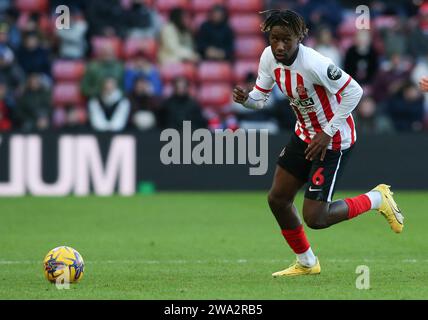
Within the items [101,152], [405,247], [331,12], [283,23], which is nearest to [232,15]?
[331,12]

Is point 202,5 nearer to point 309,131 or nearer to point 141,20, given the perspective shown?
point 141,20

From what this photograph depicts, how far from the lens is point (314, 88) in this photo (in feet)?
27.3

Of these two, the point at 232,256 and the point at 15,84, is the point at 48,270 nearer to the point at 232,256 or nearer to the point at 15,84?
the point at 232,256

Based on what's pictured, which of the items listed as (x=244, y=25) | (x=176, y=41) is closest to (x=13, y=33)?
(x=176, y=41)

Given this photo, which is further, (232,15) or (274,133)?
(232,15)

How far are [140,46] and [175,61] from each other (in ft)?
2.26

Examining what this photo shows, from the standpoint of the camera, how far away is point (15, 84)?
60.1ft

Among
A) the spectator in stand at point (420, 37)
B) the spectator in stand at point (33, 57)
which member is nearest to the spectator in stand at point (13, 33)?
the spectator in stand at point (33, 57)

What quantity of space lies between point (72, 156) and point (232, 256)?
6.58 metres

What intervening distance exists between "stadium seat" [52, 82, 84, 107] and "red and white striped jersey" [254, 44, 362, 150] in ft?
34.0

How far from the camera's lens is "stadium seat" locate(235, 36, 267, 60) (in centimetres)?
1993

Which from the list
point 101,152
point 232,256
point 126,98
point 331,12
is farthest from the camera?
point 331,12

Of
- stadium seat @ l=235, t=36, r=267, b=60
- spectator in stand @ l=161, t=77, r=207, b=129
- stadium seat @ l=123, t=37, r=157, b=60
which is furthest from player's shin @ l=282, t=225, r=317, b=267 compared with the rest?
stadium seat @ l=235, t=36, r=267, b=60

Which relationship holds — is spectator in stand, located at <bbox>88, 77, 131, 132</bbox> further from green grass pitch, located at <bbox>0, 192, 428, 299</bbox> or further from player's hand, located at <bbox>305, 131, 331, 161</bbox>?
player's hand, located at <bbox>305, 131, 331, 161</bbox>
